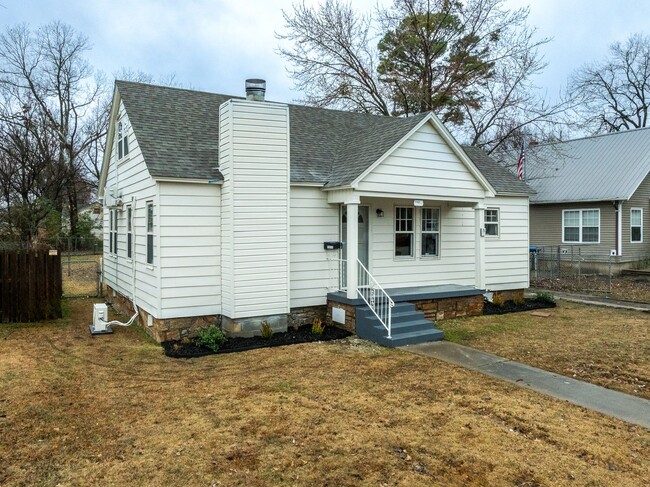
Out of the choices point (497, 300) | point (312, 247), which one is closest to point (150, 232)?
point (312, 247)

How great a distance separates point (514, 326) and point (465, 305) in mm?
1269

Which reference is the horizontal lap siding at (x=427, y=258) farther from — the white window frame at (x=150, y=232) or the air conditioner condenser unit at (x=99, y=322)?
the air conditioner condenser unit at (x=99, y=322)

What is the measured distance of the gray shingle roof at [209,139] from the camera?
9.65m

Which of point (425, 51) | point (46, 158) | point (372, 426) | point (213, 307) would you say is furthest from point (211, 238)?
point (46, 158)

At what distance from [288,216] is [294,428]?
17.1 ft

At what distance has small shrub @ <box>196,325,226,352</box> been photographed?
8516 mm

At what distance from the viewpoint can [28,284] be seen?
11.0 meters

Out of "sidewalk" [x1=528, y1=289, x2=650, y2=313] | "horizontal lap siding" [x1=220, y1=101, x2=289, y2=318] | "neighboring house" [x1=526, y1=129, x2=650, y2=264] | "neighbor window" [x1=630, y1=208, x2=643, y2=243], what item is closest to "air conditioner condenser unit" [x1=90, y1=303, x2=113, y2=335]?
"horizontal lap siding" [x1=220, y1=101, x2=289, y2=318]

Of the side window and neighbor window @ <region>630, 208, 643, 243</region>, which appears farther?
neighbor window @ <region>630, 208, 643, 243</region>

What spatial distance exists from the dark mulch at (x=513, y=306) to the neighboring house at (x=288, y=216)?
514mm

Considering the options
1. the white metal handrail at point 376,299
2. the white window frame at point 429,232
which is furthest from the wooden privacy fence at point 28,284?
the white window frame at point 429,232

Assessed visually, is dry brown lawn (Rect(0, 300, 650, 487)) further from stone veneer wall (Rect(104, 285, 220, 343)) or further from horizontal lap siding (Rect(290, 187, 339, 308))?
horizontal lap siding (Rect(290, 187, 339, 308))

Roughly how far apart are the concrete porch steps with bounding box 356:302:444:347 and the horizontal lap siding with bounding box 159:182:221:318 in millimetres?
2901

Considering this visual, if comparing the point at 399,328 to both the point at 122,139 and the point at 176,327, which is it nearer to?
the point at 176,327
